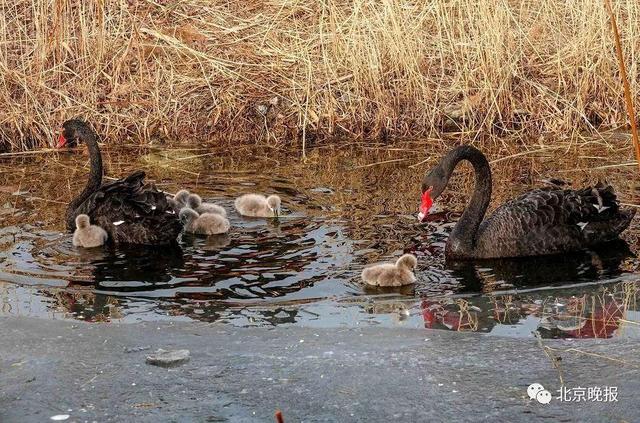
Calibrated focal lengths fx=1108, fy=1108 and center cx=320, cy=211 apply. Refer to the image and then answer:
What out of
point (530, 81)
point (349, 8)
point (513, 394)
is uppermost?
point (349, 8)

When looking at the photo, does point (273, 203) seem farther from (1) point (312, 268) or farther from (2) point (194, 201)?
(1) point (312, 268)

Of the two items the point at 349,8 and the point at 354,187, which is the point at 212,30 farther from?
the point at 354,187

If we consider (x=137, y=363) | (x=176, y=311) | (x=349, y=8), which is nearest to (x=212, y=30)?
(x=349, y=8)

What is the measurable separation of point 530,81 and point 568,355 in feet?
19.9

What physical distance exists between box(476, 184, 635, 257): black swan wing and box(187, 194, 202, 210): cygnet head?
2.12 m

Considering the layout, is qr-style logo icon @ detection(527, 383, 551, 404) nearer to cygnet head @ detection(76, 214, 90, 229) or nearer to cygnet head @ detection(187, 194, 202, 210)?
cygnet head @ detection(76, 214, 90, 229)

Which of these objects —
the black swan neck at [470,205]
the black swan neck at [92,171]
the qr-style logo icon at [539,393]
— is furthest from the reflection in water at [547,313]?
the black swan neck at [92,171]

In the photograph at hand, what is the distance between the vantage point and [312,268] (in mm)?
6781

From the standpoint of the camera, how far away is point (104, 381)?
476 cm

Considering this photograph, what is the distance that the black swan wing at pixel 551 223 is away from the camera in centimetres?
727

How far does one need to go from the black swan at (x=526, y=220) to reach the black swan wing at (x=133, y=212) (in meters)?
1.78

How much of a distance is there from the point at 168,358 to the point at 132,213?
2801mm

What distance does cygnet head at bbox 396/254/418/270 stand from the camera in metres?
6.35

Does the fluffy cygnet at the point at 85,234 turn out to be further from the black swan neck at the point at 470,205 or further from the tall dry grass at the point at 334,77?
the tall dry grass at the point at 334,77
